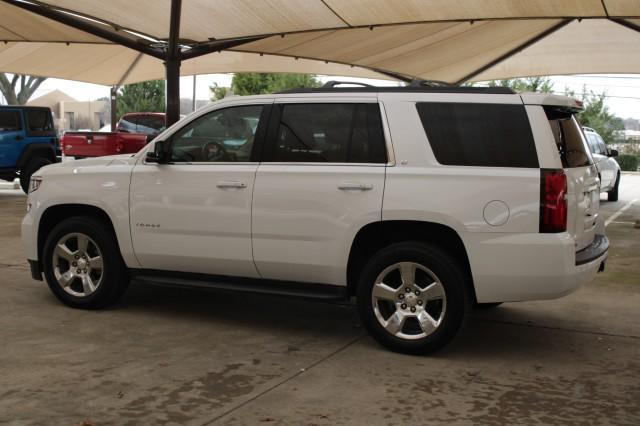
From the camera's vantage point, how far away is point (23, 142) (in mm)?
18406

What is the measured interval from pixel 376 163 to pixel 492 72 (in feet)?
61.2

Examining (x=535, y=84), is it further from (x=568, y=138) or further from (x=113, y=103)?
(x=568, y=138)

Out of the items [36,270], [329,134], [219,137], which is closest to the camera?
[329,134]

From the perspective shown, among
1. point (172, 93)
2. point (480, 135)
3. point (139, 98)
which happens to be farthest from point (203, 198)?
point (139, 98)

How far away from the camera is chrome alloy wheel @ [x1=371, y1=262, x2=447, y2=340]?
5.84 meters

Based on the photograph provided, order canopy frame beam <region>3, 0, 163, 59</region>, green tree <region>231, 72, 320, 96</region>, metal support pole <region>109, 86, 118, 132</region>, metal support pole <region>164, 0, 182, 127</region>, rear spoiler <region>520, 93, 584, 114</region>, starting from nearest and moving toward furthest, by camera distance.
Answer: rear spoiler <region>520, 93, 584, 114</region>, canopy frame beam <region>3, 0, 163, 59</region>, metal support pole <region>164, 0, 182, 127</region>, metal support pole <region>109, 86, 118, 132</region>, green tree <region>231, 72, 320, 96</region>

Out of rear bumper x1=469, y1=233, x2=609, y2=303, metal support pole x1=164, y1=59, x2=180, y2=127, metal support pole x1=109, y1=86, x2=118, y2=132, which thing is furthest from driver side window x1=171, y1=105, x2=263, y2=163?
metal support pole x1=109, y1=86, x2=118, y2=132

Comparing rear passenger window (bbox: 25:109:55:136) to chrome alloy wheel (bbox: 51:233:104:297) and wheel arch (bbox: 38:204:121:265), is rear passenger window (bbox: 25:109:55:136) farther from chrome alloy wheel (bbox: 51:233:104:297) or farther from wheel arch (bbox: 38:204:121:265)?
chrome alloy wheel (bbox: 51:233:104:297)

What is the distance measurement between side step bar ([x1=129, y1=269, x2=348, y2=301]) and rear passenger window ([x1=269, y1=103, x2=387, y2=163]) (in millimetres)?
973

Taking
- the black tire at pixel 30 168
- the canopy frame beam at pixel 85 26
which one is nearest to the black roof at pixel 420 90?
the canopy frame beam at pixel 85 26

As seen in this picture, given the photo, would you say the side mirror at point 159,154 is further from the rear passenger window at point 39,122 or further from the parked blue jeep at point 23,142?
the rear passenger window at point 39,122

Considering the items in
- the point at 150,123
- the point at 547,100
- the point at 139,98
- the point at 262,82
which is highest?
the point at 262,82

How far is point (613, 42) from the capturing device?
19.5 meters

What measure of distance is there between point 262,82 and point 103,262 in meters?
49.4
